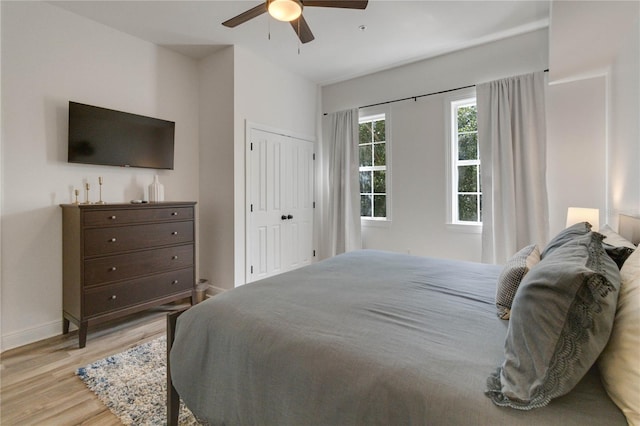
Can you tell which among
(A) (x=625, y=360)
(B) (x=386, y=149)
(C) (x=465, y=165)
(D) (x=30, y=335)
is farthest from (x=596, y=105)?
(D) (x=30, y=335)

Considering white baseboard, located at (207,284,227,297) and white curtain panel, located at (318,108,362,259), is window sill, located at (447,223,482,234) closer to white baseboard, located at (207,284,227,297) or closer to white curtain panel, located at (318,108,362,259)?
white curtain panel, located at (318,108,362,259)

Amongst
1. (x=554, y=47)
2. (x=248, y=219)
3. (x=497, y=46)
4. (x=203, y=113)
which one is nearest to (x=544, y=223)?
(x=554, y=47)

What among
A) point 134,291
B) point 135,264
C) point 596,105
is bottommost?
point 134,291

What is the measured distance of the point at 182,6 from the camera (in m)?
2.83

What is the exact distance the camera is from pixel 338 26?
316 cm

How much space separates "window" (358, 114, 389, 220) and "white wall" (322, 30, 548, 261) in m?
0.19

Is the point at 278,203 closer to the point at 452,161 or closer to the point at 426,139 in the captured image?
the point at 426,139

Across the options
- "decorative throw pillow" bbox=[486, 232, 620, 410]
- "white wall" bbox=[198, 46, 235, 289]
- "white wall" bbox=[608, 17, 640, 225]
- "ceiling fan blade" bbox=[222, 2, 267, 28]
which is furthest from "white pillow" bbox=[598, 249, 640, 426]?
"white wall" bbox=[198, 46, 235, 289]

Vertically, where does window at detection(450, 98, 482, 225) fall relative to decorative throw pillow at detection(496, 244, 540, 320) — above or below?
above

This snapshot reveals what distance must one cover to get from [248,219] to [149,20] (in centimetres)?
224

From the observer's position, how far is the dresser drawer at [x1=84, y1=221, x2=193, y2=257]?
260cm

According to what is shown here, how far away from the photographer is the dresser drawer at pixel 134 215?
2.60 m

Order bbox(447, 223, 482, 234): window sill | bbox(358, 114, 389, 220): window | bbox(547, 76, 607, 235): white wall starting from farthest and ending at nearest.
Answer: bbox(358, 114, 389, 220): window → bbox(447, 223, 482, 234): window sill → bbox(547, 76, 607, 235): white wall

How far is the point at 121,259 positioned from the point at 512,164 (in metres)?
3.95
